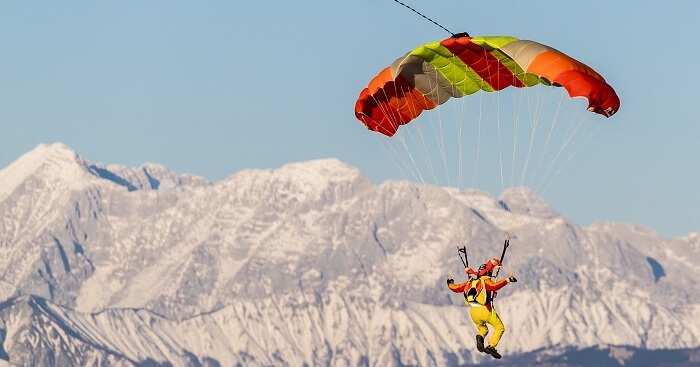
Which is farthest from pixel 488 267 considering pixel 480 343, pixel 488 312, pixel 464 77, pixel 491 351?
pixel 464 77

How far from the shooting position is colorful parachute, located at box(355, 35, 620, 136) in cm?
8800

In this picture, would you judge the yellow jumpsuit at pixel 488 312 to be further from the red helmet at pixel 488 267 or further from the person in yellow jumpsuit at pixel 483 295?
→ the red helmet at pixel 488 267

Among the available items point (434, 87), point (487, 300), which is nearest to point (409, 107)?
point (434, 87)

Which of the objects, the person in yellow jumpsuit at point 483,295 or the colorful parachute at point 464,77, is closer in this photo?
the person in yellow jumpsuit at point 483,295

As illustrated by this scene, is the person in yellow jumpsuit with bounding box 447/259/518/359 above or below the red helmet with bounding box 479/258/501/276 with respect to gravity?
below

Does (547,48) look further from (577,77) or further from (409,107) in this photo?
(409,107)

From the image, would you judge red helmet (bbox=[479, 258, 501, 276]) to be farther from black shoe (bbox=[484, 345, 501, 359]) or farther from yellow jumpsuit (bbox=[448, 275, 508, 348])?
black shoe (bbox=[484, 345, 501, 359])

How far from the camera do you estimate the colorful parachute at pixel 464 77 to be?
88.0 meters

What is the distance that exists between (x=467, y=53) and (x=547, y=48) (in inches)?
337

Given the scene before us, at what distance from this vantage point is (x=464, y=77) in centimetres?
10019

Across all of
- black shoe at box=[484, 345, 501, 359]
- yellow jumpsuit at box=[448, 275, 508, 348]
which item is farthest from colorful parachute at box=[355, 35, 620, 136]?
black shoe at box=[484, 345, 501, 359]

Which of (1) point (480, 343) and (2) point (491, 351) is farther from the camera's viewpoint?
(1) point (480, 343)

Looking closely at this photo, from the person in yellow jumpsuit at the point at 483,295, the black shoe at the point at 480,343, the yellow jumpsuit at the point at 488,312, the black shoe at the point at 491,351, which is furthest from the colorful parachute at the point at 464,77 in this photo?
the black shoe at the point at 491,351

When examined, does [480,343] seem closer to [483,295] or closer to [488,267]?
[483,295]
